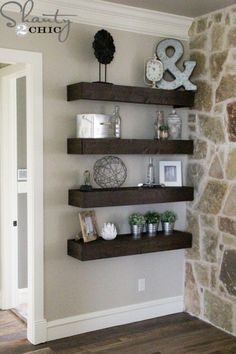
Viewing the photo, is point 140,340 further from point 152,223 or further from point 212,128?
point 212,128

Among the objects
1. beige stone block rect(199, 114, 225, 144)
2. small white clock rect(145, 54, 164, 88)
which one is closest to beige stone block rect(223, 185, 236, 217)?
beige stone block rect(199, 114, 225, 144)

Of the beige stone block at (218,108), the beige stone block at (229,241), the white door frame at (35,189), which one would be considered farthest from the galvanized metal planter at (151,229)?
the beige stone block at (218,108)

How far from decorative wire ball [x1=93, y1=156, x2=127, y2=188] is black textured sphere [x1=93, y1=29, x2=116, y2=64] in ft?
2.66

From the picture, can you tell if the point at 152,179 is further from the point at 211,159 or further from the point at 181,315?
the point at 181,315

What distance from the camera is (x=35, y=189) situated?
3.78 m

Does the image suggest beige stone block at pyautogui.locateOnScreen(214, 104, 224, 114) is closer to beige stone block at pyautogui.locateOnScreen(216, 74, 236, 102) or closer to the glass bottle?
beige stone block at pyautogui.locateOnScreen(216, 74, 236, 102)

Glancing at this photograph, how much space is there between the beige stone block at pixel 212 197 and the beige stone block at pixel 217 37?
114 centimetres

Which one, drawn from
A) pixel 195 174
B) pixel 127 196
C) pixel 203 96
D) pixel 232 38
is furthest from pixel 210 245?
pixel 232 38

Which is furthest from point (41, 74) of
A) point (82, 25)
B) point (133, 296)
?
point (133, 296)

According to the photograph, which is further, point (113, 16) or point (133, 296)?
point (133, 296)

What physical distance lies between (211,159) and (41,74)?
1604 millimetres

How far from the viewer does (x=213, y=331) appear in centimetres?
413

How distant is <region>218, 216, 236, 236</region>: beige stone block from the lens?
4.00 metres

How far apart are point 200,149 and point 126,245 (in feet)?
3.63
